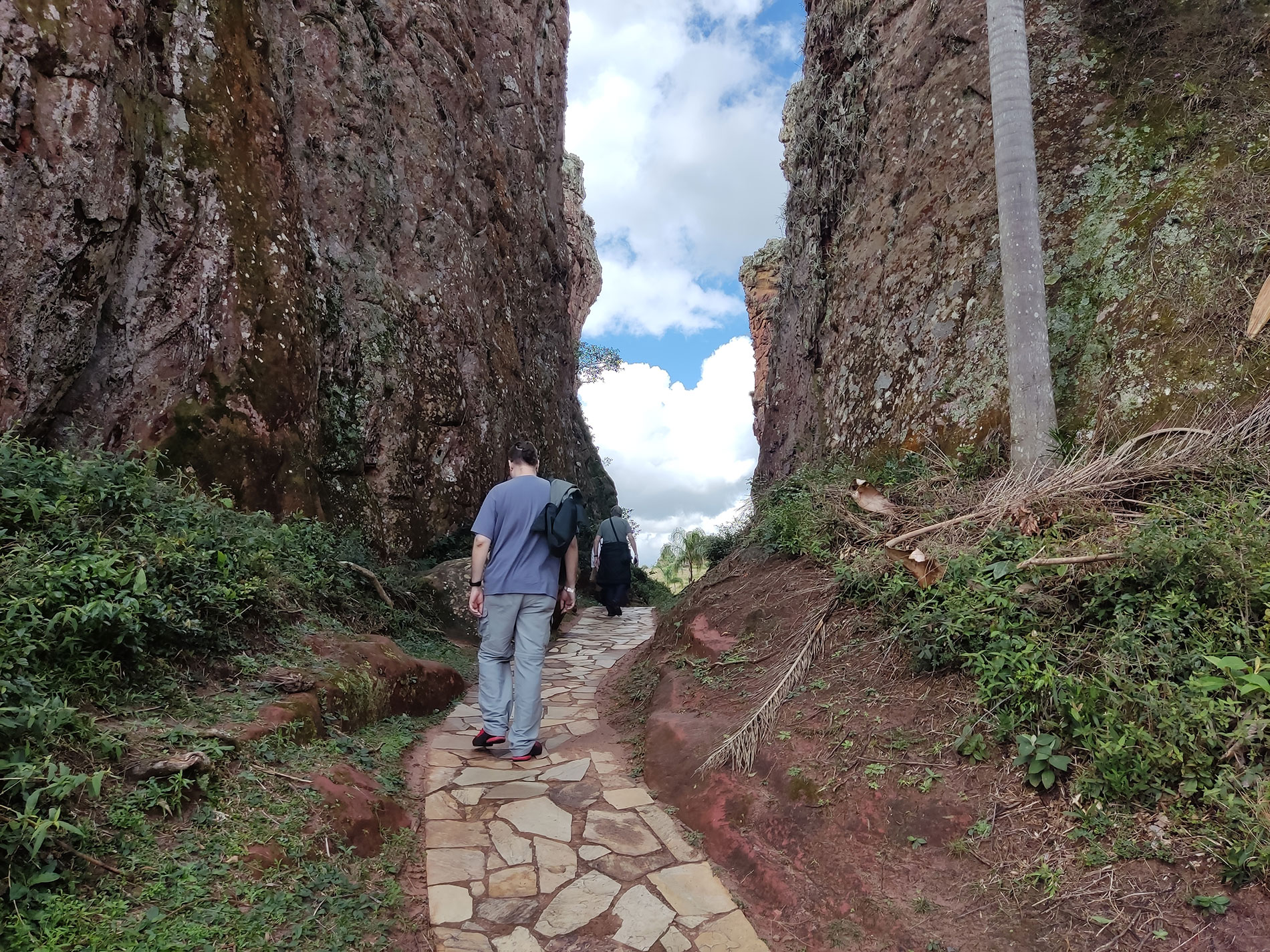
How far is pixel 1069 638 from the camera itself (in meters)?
3.24

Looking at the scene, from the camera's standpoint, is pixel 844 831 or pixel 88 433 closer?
pixel 844 831

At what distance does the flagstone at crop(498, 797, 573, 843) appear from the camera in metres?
3.63

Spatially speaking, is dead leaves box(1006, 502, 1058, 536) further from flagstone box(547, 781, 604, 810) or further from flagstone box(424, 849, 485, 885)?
flagstone box(424, 849, 485, 885)

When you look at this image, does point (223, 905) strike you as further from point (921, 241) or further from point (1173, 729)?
point (921, 241)

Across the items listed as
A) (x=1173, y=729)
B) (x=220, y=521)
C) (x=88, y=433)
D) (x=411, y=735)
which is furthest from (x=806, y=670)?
(x=88, y=433)

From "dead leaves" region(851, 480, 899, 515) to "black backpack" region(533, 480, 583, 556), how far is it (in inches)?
90.7

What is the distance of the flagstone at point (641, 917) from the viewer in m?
2.80

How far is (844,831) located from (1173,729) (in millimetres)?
1386

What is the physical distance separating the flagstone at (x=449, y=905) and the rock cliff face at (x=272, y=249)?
4.89 metres

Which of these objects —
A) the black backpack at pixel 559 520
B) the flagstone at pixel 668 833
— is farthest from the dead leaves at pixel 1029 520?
the black backpack at pixel 559 520

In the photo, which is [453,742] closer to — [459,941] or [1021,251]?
[459,941]

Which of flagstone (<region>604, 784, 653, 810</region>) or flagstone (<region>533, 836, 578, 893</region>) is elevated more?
flagstone (<region>604, 784, 653, 810</region>)

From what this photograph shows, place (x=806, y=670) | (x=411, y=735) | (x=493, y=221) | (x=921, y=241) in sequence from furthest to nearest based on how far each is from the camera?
(x=493, y=221) < (x=921, y=241) < (x=411, y=735) < (x=806, y=670)

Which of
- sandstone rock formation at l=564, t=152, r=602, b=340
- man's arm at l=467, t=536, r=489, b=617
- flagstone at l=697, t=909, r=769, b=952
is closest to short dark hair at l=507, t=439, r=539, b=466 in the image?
man's arm at l=467, t=536, r=489, b=617
